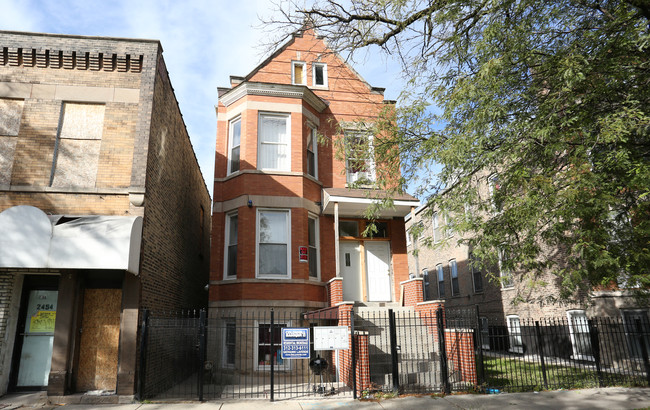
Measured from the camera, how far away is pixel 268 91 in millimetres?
13922

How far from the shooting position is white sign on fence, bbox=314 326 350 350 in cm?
924

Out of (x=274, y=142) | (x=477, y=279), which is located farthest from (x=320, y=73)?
(x=477, y=279)

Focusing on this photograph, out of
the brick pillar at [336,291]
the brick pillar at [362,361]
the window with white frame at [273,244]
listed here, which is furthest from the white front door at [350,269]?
the brick pillar at [362,361]

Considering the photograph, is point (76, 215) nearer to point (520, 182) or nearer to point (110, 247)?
point (110, 247)

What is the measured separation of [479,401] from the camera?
8.55m

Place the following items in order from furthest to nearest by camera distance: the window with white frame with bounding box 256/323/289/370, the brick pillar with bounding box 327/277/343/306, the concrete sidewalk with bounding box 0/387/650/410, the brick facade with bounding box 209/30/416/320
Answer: the brick facade with bounding box 209/30/416/320, the brick pillar with bounding box 327/277/343/306, the window with white frame with bounding box 256/323/289/370, the concrete sidewalk with bounding box 0/387/650/410

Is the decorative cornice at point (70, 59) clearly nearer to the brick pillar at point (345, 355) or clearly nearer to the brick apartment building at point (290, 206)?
the brick apartment building at point (290, 206)

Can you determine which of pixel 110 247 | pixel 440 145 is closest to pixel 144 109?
pixel 110 247

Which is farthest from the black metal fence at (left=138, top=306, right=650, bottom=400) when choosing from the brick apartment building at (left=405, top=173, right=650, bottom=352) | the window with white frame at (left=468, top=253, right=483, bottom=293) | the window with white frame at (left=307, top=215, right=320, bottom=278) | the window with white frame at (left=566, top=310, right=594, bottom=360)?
the window with white frame at (left=468, top=253, right=483, bottom=293)

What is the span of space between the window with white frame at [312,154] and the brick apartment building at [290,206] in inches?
1.4

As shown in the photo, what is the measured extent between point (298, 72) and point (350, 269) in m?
7.71

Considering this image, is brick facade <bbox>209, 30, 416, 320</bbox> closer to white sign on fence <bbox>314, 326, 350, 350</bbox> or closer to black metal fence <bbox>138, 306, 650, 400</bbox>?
black metal fence <bbox>138, 306, 650, 400</bbox>

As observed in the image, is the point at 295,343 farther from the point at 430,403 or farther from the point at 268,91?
the point at 268,91

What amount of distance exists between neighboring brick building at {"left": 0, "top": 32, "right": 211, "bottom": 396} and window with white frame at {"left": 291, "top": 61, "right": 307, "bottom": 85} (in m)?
5.89
